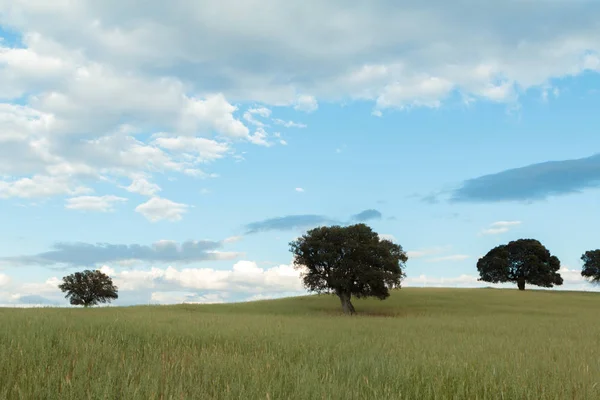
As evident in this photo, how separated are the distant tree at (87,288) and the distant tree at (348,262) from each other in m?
42.2

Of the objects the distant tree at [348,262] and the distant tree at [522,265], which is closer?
the distant tree at [348,262]

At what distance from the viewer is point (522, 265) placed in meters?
96.7

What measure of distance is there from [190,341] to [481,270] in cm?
9664

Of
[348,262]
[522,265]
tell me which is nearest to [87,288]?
[348,262]

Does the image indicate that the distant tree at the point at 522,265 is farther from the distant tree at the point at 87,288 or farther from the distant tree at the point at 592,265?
the distant tree at the point at 87,288

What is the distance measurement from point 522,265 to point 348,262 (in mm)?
64808

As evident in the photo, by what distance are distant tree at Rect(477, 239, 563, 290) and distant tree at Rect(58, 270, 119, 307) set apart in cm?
7582

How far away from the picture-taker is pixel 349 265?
48.4 m

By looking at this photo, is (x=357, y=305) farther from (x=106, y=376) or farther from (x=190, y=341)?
(x=106, y=376)

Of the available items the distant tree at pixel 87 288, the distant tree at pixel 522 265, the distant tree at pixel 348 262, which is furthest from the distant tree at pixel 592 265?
the distant tree at pixel 87 288

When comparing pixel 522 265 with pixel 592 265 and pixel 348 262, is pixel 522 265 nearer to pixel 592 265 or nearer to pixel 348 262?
pixel 592 265

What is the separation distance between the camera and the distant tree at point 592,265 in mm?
98562

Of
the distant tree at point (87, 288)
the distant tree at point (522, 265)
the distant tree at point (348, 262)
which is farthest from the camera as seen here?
the distant tree at point (522, 265)

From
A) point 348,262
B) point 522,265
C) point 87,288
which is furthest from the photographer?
point 522,265
